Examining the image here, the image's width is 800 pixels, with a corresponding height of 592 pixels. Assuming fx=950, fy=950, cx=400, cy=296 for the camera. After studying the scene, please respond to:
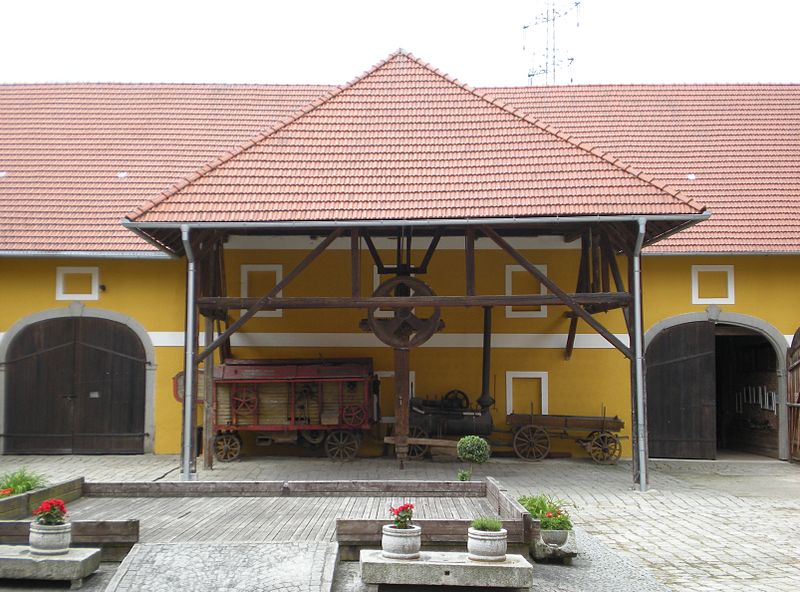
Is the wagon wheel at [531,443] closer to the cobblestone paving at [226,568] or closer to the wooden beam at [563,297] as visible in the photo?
the wooden beam at [563,297]

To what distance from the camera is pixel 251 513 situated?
31.9 feet

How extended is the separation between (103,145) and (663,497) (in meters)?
13.3

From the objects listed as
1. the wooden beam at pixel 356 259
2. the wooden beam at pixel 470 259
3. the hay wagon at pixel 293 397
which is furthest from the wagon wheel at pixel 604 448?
the wooden beam at pixel 356 259

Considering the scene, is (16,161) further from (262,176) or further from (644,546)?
(644,546)

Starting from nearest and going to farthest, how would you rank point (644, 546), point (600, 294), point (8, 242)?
1. point (644, 546)
2. point (600, 294)
3. point (8, 242)

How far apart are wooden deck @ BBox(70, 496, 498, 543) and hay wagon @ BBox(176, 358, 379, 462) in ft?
17.7

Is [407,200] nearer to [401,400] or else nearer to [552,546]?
[401,400]

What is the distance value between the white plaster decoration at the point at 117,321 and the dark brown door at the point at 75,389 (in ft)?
0.27

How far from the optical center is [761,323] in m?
17.4

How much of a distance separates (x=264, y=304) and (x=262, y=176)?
1.88m

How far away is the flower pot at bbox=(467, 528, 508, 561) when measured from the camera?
7.26 meters

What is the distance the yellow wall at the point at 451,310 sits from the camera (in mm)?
17422

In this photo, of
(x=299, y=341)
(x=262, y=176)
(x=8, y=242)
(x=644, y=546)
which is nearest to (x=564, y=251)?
(x=299, y=341)

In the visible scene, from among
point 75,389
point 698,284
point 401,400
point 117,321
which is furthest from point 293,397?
point 698,284
